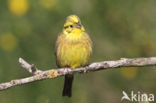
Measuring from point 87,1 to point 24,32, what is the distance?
905 mm

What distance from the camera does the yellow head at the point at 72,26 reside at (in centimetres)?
493

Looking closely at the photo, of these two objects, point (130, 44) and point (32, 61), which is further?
point (130, 44)

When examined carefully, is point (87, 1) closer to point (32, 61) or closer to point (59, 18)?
point (59, 18)

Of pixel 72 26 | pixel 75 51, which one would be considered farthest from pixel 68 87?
pixel 72 26

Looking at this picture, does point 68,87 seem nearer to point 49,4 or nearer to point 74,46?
point 74,46

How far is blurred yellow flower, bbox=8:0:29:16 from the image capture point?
6.86 meters

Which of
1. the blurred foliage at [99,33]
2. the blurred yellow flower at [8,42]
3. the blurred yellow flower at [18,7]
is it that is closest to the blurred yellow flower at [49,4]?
the blurred foliage at [99,33]

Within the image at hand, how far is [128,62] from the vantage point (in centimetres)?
437

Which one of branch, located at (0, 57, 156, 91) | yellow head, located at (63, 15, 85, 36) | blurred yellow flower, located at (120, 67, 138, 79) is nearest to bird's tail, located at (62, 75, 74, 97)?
yellow head, located at (63, 15, 85, 36)

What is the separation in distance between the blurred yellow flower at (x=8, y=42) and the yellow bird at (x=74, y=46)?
1.57 metres

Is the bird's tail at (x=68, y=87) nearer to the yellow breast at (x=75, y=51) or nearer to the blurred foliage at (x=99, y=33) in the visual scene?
the yellow breast at (x=75, y=51)

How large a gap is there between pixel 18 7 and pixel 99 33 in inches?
44.7

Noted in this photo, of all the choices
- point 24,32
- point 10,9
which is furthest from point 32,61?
point 10,9

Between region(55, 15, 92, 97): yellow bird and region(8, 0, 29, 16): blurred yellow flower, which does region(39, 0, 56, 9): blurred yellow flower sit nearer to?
region(8, 0, 29, 16): blurred yellow flower
